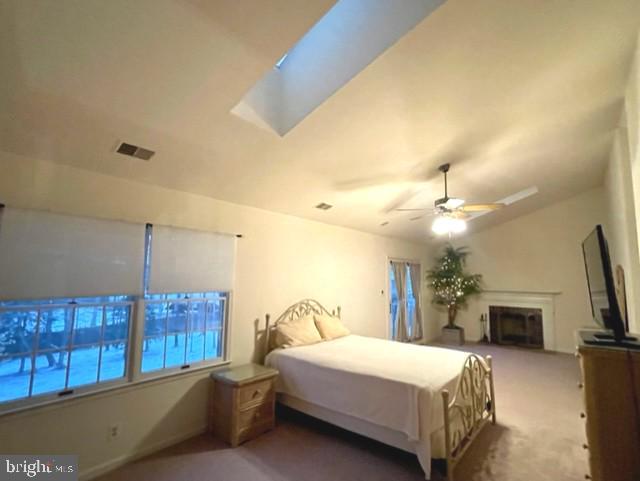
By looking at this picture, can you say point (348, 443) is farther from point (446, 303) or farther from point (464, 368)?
point (446, 303)

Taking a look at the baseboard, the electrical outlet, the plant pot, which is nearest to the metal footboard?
the baseboard

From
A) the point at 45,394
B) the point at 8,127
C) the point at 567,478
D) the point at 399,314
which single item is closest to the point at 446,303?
the point at 399,314

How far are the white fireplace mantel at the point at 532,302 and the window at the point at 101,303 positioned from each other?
645 cm

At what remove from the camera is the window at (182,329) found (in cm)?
304

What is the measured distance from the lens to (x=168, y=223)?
10.3 feet

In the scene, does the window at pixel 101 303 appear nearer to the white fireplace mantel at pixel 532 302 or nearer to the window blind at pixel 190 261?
the window blind at pixel 190 261

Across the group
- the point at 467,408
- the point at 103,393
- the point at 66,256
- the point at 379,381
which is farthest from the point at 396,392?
the point at 66,256

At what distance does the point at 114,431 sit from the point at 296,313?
7.68 ft

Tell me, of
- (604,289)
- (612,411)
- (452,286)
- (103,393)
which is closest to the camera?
(612,411)

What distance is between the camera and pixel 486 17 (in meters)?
1.93

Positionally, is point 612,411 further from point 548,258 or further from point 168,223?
point 548,258

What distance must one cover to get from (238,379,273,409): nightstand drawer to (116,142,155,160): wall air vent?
7.42 ft

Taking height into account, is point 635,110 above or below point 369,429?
above

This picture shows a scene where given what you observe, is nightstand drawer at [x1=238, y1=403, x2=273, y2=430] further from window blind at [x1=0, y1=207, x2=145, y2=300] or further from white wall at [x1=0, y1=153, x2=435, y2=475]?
window blind at [x1=0, y1=207, x2=145, y2=300]
